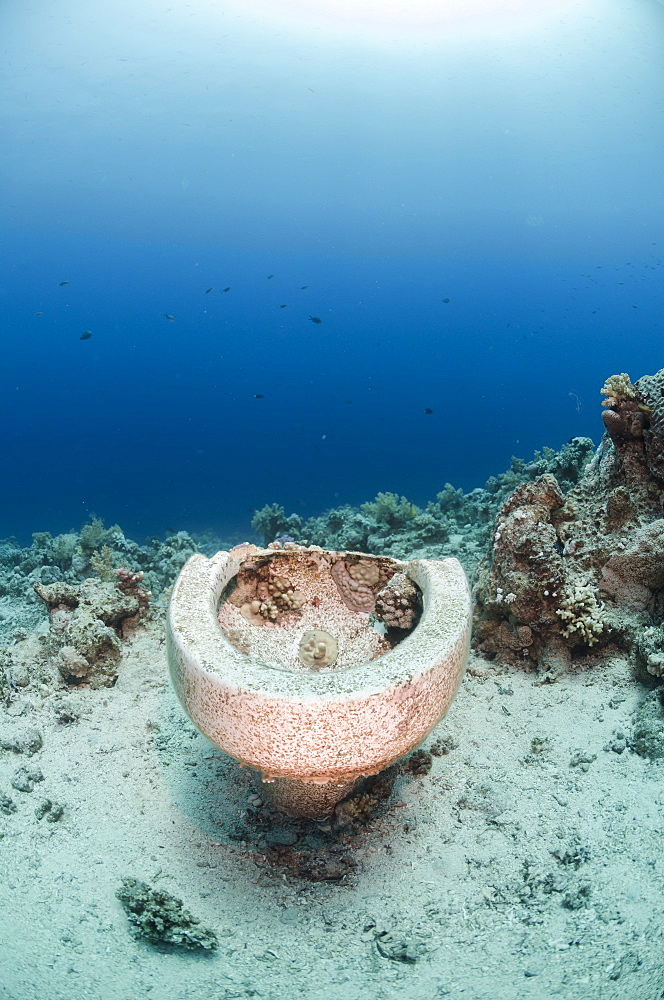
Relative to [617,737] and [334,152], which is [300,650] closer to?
[617,737]

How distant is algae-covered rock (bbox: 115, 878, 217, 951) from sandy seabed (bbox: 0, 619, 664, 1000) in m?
0.05

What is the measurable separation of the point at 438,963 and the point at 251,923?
0.85m

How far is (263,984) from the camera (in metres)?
2.16

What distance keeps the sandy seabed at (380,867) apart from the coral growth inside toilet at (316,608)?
2.64 ft

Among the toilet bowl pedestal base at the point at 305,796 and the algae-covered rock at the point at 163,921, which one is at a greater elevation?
the toilet bowl pedestal base at the point at 305,796

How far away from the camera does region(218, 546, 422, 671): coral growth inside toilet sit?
348 cm

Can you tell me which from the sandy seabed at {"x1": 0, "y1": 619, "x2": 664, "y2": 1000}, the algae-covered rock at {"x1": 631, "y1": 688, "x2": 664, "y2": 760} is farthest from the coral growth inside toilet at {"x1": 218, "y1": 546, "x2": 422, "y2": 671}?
the algae-covered rock at {"x1": 631, "y1": 688, "x2": 664, "y2": 760}

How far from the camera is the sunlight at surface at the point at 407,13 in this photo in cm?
2541

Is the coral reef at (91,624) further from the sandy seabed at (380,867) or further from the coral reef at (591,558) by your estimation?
the coral reef at (591,558)

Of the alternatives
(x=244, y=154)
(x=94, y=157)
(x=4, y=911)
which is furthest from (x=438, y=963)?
(x=244, y=154)

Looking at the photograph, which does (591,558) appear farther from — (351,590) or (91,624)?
(91,624)

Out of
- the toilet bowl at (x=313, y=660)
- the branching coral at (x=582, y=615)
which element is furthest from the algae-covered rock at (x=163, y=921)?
the branching coral at (x=582, y=615)

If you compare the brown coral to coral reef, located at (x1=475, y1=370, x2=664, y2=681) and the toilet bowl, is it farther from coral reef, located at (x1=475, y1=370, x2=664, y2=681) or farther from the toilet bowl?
coral reef, located at (x1=475, y1=370, x2=664, y2=681)

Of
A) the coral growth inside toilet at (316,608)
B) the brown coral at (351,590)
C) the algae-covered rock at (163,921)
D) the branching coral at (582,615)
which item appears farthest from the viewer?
the branching coral at (582,615)
